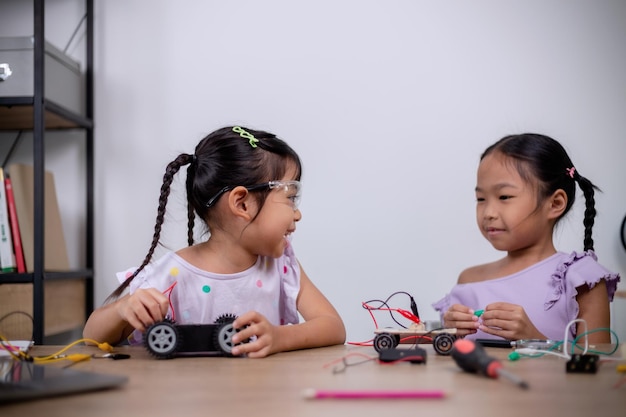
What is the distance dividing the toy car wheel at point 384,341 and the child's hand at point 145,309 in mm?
370

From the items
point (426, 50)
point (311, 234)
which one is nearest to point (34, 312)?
point (311, 234)

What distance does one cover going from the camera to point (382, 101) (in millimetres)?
2654

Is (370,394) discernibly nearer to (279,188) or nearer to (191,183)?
(279,188)

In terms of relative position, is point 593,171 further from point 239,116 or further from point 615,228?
point 239,116

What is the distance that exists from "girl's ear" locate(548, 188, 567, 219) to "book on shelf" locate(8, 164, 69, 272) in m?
1.66

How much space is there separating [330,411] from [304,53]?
215 cm

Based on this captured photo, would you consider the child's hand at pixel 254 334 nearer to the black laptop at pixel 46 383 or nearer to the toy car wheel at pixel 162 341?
the toy car wheel at pixel 162 341

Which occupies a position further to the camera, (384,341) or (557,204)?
(557,204)

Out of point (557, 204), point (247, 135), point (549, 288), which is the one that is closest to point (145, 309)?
point (247, 135)

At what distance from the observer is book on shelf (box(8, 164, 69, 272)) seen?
7.84 ft

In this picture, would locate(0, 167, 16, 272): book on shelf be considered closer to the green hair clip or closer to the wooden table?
the green hair clip

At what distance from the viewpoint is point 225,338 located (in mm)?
1156

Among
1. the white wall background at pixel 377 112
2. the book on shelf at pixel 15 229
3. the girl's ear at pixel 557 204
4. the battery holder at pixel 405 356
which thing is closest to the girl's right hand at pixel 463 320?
the battery holder at pixel 405 356

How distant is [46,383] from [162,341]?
38cm
